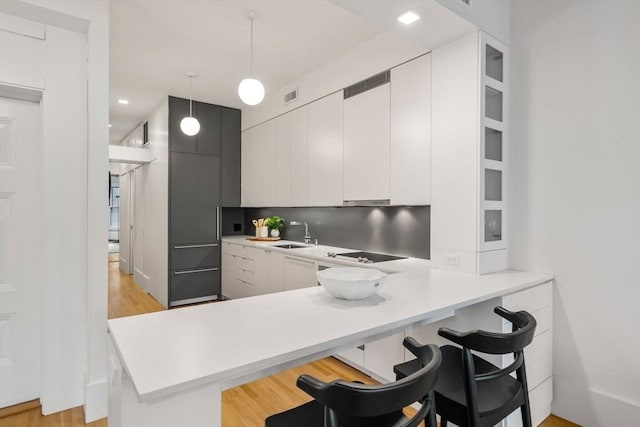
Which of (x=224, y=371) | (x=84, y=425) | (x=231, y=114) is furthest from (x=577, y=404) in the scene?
(x=231, y=114)

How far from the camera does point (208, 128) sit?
504 centimetres

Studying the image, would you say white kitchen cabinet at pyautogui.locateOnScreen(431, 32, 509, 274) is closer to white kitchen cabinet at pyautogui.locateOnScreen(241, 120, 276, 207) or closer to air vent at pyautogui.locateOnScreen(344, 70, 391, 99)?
air vent at pyautogui.locateOnScreen(344, 70, 391, 99)

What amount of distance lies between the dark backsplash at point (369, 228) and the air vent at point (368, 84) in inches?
45.6

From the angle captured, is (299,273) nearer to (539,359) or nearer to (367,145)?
(367,145)

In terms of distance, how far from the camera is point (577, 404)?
7.07ft

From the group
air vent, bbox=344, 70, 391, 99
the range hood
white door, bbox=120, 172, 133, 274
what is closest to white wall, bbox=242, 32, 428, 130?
air vent, bbox=344, 70, 391, 99

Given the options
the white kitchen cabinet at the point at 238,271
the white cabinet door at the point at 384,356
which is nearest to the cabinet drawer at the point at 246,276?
the white kitchen cabinet at the point at 238,271

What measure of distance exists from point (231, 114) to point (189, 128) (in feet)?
4.75

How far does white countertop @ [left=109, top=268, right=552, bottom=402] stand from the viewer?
0.96m

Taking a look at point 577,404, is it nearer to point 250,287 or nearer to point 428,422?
point 428,422

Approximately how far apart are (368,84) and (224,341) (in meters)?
2.68

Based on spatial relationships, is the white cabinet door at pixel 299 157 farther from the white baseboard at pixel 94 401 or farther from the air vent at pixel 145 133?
the air vent at pixel 145 133

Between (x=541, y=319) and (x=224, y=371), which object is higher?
(x=224, y=371)

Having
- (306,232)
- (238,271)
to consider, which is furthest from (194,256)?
(306,232)
